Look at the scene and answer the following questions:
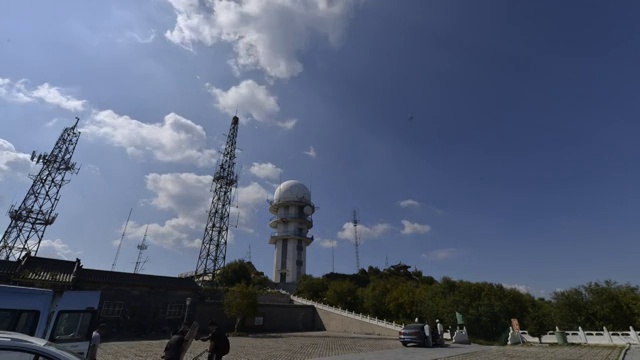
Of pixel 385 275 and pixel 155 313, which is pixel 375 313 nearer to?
pixel 155 313

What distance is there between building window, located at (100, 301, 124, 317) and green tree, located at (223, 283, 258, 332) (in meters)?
8.62

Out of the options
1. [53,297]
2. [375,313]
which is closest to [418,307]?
[375,313]

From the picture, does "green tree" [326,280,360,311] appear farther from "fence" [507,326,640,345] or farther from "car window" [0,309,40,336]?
"car window" [0,309,40,336]

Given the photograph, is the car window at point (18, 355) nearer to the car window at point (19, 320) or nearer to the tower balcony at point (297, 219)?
the car window at point (19, 320)

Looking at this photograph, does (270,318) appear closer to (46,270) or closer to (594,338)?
(46,270)

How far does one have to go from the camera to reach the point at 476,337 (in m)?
28.2

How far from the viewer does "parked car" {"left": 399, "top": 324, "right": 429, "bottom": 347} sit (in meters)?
20.1

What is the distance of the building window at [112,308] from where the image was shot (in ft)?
87.2

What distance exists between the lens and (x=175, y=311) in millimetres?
30547

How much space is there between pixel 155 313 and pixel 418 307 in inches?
1018

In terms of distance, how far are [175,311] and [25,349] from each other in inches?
1205

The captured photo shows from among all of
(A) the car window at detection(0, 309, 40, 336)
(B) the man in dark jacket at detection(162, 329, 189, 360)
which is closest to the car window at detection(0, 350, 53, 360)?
(B) the man in dark jacket at detection(162, 329, 189, 360)

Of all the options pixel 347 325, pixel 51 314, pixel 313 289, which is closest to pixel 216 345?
pixel 51 314

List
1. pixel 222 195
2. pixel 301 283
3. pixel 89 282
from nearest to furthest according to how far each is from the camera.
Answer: pixel 89 282 → pixel 222 195 → pixel 301 283
